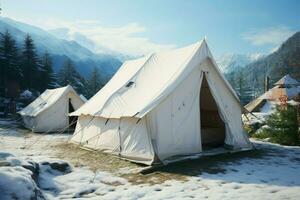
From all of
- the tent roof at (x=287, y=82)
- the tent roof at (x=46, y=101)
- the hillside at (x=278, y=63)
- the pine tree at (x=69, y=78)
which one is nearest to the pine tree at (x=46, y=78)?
the pine tree at (x=69, y=78)

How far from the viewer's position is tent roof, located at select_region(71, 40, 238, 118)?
33.8 ft

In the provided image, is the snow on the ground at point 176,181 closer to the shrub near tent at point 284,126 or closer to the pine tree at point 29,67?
the shrub near tent at point 284,126

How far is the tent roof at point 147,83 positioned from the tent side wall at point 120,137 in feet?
1.19

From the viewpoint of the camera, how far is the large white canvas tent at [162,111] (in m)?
9.88

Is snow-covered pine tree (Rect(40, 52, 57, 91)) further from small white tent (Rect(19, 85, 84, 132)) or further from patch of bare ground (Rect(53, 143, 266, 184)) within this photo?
patch of bare ground (Rect(53, 143, 266, 184))

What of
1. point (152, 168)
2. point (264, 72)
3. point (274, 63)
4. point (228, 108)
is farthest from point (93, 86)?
point (274, 63)

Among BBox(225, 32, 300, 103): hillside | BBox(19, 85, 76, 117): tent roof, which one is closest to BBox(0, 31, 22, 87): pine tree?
BBox(19, 85, 76, 117): tent roof

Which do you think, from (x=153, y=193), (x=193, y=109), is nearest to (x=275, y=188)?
(x=153, y=193)

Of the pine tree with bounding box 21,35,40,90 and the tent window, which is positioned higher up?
the pine tree with bounding box 21,35,40,90

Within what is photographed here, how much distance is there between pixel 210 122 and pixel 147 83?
446 centimetres

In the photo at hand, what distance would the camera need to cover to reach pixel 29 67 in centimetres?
4684

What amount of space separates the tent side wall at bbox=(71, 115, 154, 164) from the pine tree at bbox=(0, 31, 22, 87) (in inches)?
1386

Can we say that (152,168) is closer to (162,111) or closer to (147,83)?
(162,111)

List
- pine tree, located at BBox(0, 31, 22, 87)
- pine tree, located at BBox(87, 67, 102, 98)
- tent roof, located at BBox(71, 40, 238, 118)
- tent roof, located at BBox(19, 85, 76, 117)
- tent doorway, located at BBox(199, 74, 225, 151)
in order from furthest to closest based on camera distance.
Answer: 1. pine tree, located at BBox(87, 67, 102, 98)
2. pine tree, located at BBox(0, 31, 22, 87)
3. tent roof, located at BBox(19, 85, 76, 117)
4. tent doorway, located at BBox(199, 74, 225, 151)
5. tent roof, located at BBox(71, 40, 238, 118)
